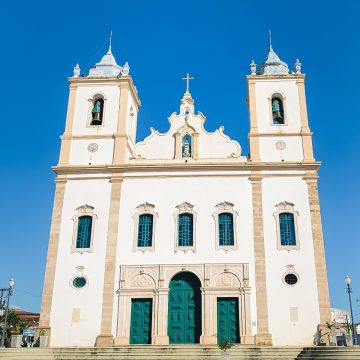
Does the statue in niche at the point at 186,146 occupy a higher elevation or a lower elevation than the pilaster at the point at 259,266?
higher

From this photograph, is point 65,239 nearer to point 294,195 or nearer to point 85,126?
point 85,126

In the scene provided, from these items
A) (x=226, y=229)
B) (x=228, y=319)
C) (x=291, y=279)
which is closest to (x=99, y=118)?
(x=226, y=229)

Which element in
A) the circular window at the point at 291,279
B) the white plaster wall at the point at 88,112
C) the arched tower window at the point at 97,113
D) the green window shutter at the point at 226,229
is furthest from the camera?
the arched tower window at the point at 97,113

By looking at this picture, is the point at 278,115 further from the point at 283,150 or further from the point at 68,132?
the point at 68,132

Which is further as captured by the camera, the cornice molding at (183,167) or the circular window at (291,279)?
the cornice molding at (183,167)

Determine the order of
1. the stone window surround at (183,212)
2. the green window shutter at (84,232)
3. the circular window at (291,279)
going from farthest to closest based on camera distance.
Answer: the green window shutter at (84,232) < the stone window surround at (183,212) < the circular window at (291,279)

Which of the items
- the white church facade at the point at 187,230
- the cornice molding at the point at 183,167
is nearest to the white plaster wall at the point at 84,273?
the white church facade at the point at 187,230

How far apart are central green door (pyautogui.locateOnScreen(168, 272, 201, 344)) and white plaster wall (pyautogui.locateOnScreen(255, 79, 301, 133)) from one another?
779 cm

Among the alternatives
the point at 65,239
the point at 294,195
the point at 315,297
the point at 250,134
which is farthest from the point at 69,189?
the point at 315,297

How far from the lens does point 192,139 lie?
868 inches

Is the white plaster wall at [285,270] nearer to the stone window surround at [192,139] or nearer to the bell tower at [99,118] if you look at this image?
the stone window surround at [192,139]

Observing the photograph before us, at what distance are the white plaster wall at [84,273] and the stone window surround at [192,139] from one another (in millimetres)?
3605

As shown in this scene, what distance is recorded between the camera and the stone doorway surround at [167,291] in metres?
18.5

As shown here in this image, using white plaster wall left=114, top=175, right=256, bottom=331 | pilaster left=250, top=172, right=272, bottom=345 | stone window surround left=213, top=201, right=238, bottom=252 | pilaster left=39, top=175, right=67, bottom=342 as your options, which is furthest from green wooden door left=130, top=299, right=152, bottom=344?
pilaster left=250, top=172, right=272, bottom=345
